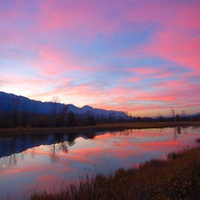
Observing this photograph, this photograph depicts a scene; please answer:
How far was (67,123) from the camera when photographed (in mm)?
76000

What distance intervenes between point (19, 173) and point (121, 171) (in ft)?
22.9

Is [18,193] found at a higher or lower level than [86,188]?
lower

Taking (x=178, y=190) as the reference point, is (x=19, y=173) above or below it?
below

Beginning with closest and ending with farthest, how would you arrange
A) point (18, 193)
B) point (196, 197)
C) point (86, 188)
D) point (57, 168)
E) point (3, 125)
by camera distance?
1. point (196, 197)
2. point (86, 188)
3. point (18, 193)
4. point (57, 168)
5. point (3, 125)

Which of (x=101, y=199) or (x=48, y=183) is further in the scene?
(x=48, y=183)

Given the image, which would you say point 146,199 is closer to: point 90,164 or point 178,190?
point 178,190

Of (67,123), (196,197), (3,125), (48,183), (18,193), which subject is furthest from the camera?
(67,123)

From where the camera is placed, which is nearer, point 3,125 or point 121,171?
point 121,171

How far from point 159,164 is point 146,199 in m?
9.45

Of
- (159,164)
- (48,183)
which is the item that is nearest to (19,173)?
(48,183)

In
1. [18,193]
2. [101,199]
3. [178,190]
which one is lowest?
[18,193]

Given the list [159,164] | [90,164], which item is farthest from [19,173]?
[159,164]

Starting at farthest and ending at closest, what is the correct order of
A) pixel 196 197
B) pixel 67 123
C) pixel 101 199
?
pixel 67 123 → pixel 101 199 → pixel 196 197

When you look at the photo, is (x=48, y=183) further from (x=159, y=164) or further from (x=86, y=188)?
(x=159, y=164)
